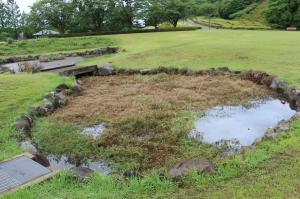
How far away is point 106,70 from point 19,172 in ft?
29.8

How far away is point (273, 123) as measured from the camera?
7281 millimetres

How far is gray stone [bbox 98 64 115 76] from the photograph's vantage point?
1323cm

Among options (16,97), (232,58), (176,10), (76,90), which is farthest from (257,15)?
(16,97)

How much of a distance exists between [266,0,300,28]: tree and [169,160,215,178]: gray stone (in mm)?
40269

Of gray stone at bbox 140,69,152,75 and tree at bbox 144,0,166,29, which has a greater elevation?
tree at bbox 144,0,166,29

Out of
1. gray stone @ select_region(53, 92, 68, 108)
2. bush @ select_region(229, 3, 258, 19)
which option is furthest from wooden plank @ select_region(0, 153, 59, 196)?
bush @ select_region(229, 3, 258, 19)

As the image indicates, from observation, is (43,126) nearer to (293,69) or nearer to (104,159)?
Answer: (104,159)

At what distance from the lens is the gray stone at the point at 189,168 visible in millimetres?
4277

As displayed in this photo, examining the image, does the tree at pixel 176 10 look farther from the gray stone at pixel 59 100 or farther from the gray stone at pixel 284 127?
the gray stone at pixel 284 127

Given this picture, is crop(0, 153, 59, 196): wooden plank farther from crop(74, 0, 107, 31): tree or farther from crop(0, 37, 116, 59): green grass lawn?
crop(74, 0, 107, 31): tree

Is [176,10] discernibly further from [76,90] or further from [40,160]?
[40,160]

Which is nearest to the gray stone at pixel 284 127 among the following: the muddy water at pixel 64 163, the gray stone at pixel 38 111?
the muddy water at pixel 64 163

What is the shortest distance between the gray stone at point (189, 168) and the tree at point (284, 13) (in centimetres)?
4027

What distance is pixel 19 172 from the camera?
456 centimetres
